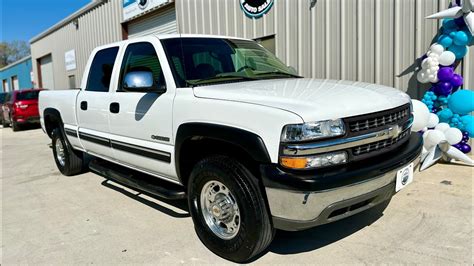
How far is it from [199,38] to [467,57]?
4166 millimetres

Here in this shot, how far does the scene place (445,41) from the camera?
5.42m

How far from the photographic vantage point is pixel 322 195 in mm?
2410

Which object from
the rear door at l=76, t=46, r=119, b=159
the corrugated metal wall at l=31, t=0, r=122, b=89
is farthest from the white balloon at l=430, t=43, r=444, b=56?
the corrugated metal wall at l=31, t=0, r=122, b=89

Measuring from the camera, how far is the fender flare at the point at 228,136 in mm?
2539

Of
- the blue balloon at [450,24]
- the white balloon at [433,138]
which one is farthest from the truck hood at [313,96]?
the blue balloon at [450,24]

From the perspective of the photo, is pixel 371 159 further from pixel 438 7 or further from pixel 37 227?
pixel 438 7

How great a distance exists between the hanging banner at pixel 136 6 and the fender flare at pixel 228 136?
30.9ft

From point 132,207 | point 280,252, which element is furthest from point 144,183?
point 280,252

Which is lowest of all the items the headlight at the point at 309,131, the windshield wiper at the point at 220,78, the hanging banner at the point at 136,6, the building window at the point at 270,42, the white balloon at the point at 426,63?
the headlight at the point at 309,131

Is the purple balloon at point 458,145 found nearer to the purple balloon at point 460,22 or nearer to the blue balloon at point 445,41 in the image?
the blue balloon at point 445,41

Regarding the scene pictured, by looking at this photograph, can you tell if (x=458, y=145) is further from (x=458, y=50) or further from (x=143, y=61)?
(x=143, y=61)

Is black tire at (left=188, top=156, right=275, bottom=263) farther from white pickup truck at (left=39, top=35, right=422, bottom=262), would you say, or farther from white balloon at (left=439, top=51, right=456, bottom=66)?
white balloon at (left=439, top=51, right=456, bottom=66)

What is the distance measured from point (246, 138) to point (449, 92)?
14.1 feet

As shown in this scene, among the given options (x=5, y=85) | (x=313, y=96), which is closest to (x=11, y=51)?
(x=5, y=85)
